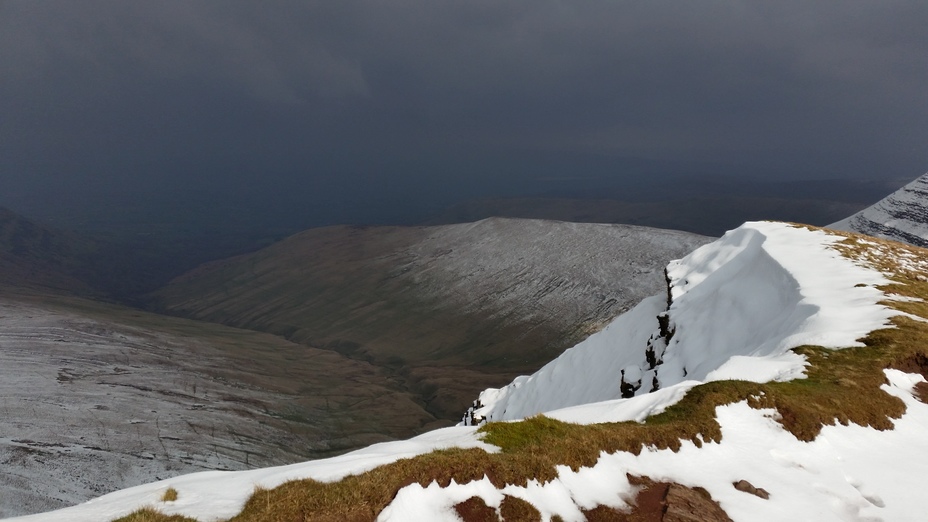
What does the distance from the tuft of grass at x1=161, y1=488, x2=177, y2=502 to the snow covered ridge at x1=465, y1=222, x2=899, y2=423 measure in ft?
45.3

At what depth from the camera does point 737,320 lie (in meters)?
34.9

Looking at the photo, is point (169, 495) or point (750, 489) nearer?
point (169, 495)

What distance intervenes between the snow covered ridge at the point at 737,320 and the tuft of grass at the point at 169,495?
1380cm

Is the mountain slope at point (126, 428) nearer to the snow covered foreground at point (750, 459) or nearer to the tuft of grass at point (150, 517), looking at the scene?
the snow covered foreground at point (750, 459)

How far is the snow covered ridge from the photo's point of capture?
2194cm

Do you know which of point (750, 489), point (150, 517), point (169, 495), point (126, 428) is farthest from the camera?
point (126, 428)

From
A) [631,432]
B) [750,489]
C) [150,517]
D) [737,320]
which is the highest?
[737,320]

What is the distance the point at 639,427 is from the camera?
1494cm

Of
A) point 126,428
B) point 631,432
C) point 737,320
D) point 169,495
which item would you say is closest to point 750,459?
point 631,432

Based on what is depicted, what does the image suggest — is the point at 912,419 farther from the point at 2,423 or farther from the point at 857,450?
the point at 2,423

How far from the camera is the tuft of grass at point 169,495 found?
457 inches

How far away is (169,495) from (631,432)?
46.1 feet

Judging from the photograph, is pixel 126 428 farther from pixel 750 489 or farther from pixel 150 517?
pixel 750 489

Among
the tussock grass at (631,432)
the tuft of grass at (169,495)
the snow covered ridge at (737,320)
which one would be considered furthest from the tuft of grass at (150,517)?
the snow covered ridge at (737,320)
